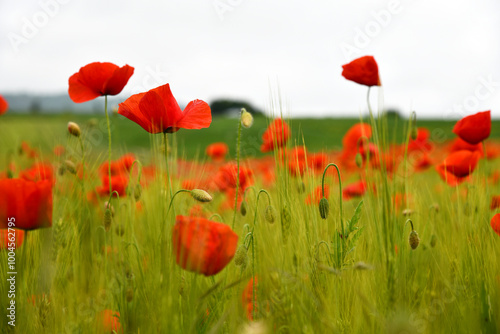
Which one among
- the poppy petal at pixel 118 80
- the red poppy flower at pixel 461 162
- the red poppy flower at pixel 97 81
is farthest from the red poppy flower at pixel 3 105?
the red poppy flower at pixel 461 162

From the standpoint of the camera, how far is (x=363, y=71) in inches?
44.0

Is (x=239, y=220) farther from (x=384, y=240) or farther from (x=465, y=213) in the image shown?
(x=465, y=213)

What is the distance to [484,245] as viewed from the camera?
979 mm

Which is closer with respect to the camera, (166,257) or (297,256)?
(166,257)

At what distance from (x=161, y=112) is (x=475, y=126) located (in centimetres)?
95

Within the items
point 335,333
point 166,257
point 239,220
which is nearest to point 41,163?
point 239,220

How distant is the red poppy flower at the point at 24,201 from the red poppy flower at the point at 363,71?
0.77 m

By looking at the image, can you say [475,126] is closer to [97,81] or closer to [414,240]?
[414,240]

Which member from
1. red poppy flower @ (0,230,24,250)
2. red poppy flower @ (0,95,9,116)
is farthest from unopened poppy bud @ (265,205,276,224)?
red poppy flower @ (0,95,9,116)

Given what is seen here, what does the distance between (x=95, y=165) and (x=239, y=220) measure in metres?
0.44

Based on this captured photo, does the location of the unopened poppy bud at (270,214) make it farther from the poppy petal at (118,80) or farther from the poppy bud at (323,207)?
the poppy petal at (118,80)

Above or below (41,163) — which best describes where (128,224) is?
below

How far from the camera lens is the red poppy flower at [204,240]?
684 millimetres

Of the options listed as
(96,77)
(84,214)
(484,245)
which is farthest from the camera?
(84,214)
